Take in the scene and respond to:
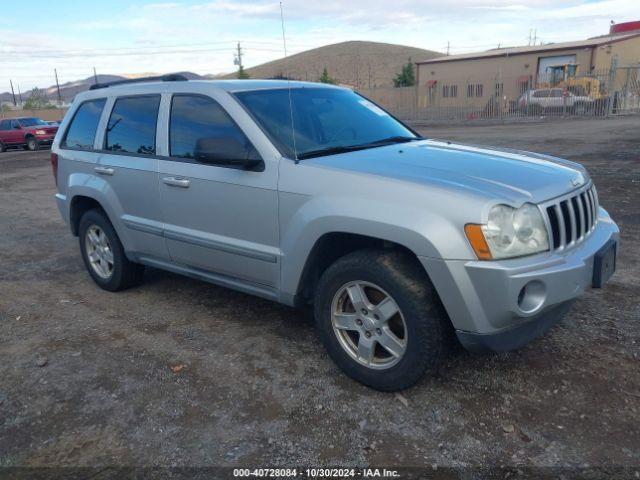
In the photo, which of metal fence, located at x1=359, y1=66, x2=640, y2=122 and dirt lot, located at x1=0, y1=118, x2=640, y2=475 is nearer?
dirt lot, located at x1=0, y1=118, x2=640, y2=475

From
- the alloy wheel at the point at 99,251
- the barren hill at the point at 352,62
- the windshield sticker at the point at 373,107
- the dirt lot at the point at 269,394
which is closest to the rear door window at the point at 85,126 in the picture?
the alloy wheel at the point at 99,251

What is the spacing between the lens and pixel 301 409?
10.4 ft

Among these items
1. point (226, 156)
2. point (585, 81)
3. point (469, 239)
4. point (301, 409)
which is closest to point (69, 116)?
point (226, 156)

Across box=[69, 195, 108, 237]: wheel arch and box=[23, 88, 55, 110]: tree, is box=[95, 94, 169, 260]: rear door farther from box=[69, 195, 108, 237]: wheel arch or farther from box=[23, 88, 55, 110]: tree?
box=[23, 88, 55, 110]: tree

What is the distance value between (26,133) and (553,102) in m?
24.4

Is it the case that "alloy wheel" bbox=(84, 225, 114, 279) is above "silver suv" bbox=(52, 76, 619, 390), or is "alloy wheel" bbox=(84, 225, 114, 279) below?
→ below

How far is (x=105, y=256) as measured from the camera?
5168 millimetres

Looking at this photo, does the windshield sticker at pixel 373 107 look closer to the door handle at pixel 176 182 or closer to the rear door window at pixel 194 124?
the rear door window at pixel 194 124

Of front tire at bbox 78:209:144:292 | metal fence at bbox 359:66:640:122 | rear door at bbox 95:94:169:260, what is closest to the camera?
rear door at bbox 95:94:169:260

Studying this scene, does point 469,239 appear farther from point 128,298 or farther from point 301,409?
point 128,298

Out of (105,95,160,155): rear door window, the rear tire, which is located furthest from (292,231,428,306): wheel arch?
the rear tire

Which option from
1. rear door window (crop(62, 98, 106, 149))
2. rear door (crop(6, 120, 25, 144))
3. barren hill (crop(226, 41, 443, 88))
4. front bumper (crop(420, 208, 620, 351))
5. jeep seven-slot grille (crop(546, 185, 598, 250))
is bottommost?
rear door (crop(6, 120, 25, 144))

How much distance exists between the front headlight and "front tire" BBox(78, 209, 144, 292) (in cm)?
338

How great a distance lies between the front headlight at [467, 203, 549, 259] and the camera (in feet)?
9.05
